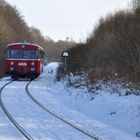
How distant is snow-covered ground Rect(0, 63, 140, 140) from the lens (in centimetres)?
1363

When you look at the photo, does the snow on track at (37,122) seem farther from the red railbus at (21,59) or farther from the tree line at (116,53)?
the red railbus at (21,59)

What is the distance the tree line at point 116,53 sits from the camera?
25469 millimetres

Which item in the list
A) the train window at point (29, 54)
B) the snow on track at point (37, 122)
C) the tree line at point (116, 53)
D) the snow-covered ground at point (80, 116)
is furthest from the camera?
the train window at point (29, 54)

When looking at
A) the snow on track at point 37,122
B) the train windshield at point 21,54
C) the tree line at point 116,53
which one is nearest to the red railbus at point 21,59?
the train windshield at point 21,54

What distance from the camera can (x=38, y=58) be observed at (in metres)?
41.6

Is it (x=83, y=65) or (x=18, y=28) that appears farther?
(x=18, y=28)

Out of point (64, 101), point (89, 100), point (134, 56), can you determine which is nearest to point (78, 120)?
point (89, 100)

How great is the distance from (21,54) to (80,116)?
76.9 feet

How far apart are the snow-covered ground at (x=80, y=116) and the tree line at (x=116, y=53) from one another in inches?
98.1

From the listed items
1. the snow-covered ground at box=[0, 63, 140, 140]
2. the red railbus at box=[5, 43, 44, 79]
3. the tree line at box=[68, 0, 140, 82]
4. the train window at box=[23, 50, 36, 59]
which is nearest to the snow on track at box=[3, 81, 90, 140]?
the snow-covered ground at box=[0, 63, 140, 140]

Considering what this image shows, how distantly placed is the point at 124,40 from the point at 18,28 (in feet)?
202

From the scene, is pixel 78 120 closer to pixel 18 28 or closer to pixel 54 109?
pixel 54 109

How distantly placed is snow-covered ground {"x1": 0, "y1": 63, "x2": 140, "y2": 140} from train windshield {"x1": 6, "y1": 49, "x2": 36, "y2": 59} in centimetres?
1699

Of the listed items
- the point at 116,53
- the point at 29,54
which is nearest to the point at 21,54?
the point at 29,54
